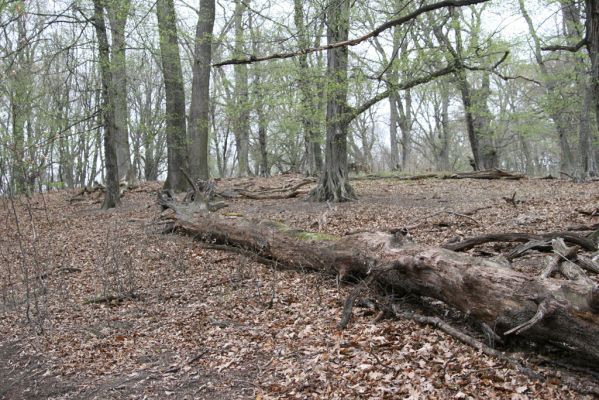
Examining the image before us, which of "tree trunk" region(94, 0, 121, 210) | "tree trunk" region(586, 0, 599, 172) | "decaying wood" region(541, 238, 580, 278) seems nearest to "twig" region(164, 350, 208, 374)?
"decaying wood" region(541, 238, 580, 278)

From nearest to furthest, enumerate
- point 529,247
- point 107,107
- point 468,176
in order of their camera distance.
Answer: point 529,247
point 107,107
point 468,176

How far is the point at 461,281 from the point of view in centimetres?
456

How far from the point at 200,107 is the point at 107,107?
309cm

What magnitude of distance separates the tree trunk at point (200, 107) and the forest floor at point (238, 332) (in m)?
4.77

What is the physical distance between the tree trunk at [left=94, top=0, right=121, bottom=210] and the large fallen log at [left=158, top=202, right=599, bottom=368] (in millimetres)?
8114

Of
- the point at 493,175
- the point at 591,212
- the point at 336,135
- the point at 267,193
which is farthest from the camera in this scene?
the point at 493,175

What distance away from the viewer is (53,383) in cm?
504

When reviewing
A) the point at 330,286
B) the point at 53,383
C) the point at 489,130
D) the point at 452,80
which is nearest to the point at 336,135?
the point at 452,80

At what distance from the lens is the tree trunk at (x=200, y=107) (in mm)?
15438

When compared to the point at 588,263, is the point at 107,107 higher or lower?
higher

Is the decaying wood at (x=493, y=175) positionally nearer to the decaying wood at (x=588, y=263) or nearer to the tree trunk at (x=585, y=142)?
the tree trunk at (x=585, y=142)

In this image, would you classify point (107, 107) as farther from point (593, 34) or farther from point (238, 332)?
point (593, 34)

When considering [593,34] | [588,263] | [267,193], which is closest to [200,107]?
[267,193]

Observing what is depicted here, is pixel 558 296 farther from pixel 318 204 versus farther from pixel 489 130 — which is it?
pixel 489 130
